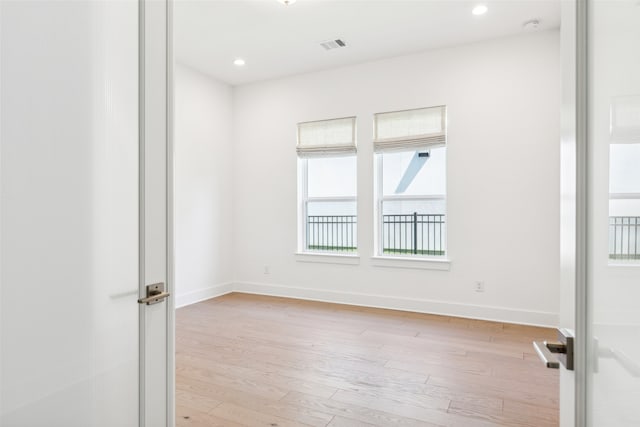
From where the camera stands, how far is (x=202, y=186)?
4824 millimetres

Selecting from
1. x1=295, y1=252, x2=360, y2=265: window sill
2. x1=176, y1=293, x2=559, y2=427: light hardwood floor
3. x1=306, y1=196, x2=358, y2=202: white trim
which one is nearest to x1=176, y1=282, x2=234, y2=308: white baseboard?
x1=176, y1=293, x2=559, y2=427: light hardwood floor

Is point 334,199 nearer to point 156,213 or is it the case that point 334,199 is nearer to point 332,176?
point 332,176

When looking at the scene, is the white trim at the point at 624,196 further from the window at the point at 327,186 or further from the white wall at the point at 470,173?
the window at the point at 327,186

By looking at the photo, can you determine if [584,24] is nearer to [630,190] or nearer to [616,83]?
[616,83]

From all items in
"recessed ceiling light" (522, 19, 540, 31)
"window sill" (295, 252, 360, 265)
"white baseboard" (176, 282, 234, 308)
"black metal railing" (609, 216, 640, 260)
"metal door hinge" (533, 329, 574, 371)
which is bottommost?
"white baseboard" (176, 282, 234, 308)

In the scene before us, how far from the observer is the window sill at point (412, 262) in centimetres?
410

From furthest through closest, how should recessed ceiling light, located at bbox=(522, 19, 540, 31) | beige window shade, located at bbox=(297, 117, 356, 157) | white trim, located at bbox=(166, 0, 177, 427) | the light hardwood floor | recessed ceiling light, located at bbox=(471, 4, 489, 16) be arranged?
1. beige window shade, located at bbox=(297, 117, 356, 157)
2. recessed ceiling light, located at bbox=(522, 19, 540, 31)
3. recessed ceiling light, located at bbox=(471, 4, 489, 16)
4. the light hardwood floor
5. white trim, located at bbox=(166, 0, 177, 427)

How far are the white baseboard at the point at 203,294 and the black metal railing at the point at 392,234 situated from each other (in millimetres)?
1366

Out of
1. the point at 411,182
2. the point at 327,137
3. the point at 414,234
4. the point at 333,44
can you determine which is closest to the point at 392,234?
the point at 414,234

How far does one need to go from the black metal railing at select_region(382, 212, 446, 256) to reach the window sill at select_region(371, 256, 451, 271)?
0.15 meters

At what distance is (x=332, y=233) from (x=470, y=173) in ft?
6.28

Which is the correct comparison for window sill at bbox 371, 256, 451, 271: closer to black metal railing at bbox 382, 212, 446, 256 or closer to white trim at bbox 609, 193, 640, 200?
black metal railing at bbox 382, 212, 446, 256

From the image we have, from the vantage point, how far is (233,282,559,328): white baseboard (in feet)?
12.2

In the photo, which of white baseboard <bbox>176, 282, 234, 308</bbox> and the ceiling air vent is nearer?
the ceiling air vent
